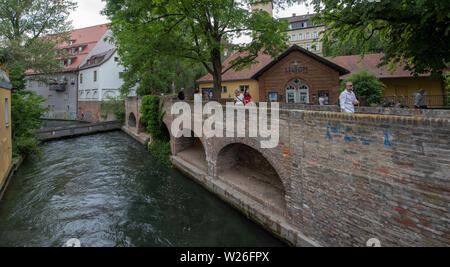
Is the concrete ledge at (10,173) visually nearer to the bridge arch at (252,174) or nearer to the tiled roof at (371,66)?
the bridge arch at (252,174)

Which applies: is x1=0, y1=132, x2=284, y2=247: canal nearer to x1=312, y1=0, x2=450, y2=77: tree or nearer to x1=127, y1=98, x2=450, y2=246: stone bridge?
x1=127, y1=98, x2=450, y2=246: stone bridge

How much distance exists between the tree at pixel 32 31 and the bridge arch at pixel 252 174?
54.5 ft

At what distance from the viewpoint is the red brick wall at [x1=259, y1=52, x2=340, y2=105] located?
17.0 meters

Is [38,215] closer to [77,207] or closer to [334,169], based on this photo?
[77,207]

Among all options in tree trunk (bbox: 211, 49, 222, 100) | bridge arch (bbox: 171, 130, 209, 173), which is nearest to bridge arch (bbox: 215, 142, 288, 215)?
bridge arch (bbox: 171, 130, 209, 173)

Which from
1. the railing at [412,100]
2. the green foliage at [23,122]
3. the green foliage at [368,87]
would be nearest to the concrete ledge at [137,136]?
the green foliage at [23,122]

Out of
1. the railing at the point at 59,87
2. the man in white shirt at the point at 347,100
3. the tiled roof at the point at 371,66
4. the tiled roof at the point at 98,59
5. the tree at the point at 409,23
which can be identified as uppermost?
the tiled roof at the point at 98,59

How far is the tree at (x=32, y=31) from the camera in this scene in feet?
57.2

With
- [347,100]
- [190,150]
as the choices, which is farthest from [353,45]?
[190,150]

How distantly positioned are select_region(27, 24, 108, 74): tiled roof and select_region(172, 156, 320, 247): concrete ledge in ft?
108

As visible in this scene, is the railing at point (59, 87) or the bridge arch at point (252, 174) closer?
the bridge arch at point (252, 174)

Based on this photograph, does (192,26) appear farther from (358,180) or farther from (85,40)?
(85,40)

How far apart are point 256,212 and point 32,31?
24.4 metres
